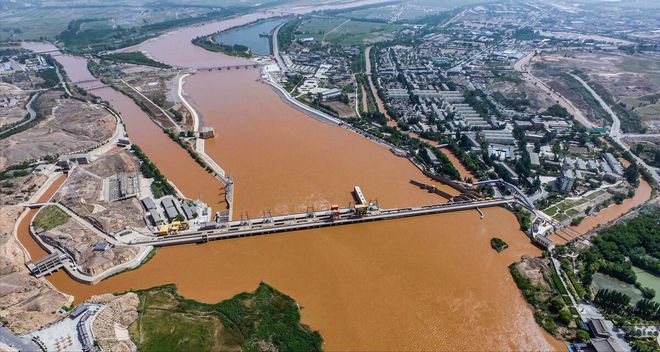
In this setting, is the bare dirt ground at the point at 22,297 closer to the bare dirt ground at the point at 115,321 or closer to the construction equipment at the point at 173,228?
the bare dirt ground at the point at 115,321

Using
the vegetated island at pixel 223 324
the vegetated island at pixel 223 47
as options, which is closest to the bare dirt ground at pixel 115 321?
the vegetated island at pixel 223 324

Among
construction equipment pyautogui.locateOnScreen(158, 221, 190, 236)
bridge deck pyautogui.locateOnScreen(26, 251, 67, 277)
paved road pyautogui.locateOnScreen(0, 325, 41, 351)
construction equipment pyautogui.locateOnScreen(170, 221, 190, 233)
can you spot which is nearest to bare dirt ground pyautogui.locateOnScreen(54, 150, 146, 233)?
construction equipment pyautogui.locateOnScreen(158, 221, 190, 236)

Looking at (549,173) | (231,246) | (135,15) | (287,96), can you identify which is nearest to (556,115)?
(549,173)

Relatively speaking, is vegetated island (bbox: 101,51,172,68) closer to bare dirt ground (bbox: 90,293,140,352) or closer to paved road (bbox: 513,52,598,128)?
bare dirt ground (bbox: 90,293,140,352)

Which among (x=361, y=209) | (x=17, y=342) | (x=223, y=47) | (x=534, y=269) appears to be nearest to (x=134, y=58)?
(x=223, y=47)

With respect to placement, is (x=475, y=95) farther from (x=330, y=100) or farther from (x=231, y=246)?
(x=231, y=246)
